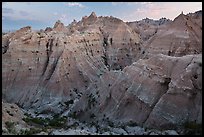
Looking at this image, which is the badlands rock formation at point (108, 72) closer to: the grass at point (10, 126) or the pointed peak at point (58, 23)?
the pointed peak at point (58, 23)

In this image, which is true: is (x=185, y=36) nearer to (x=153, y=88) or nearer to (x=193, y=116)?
(x=153, y=88)

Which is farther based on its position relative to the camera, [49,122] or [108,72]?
[108,72]

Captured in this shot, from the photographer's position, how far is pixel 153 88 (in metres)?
24.0

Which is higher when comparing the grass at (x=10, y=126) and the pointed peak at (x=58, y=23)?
the pointed peak at (x=58, y=23)

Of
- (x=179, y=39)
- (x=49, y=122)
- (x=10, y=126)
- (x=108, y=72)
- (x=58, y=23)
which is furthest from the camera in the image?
(x=58, y=23)

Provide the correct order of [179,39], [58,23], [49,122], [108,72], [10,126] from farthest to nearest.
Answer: [58,23]
[179,39]
[108,72]
[49,122]
[10,126]

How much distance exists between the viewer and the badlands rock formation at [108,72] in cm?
2205

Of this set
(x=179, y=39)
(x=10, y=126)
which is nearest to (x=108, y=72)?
(x=179, y=39)

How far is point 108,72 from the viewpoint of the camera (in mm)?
30609

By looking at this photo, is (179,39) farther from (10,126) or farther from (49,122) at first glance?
(10,126)

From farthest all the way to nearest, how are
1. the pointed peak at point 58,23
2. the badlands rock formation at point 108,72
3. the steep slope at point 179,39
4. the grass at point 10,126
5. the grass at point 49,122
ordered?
the pointed peak at point 58,23, the steep slope at point 179,39, the grass at point 49,122, the badlands rock formation at point 108,72, the grass at point 10,126

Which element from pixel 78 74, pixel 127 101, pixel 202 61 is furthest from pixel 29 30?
pixel 202 61

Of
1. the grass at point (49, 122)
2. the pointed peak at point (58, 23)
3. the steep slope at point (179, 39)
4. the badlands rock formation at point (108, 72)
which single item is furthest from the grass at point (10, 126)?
the pointed peak at point (58, 23)

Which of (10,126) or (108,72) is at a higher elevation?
(108,72)
